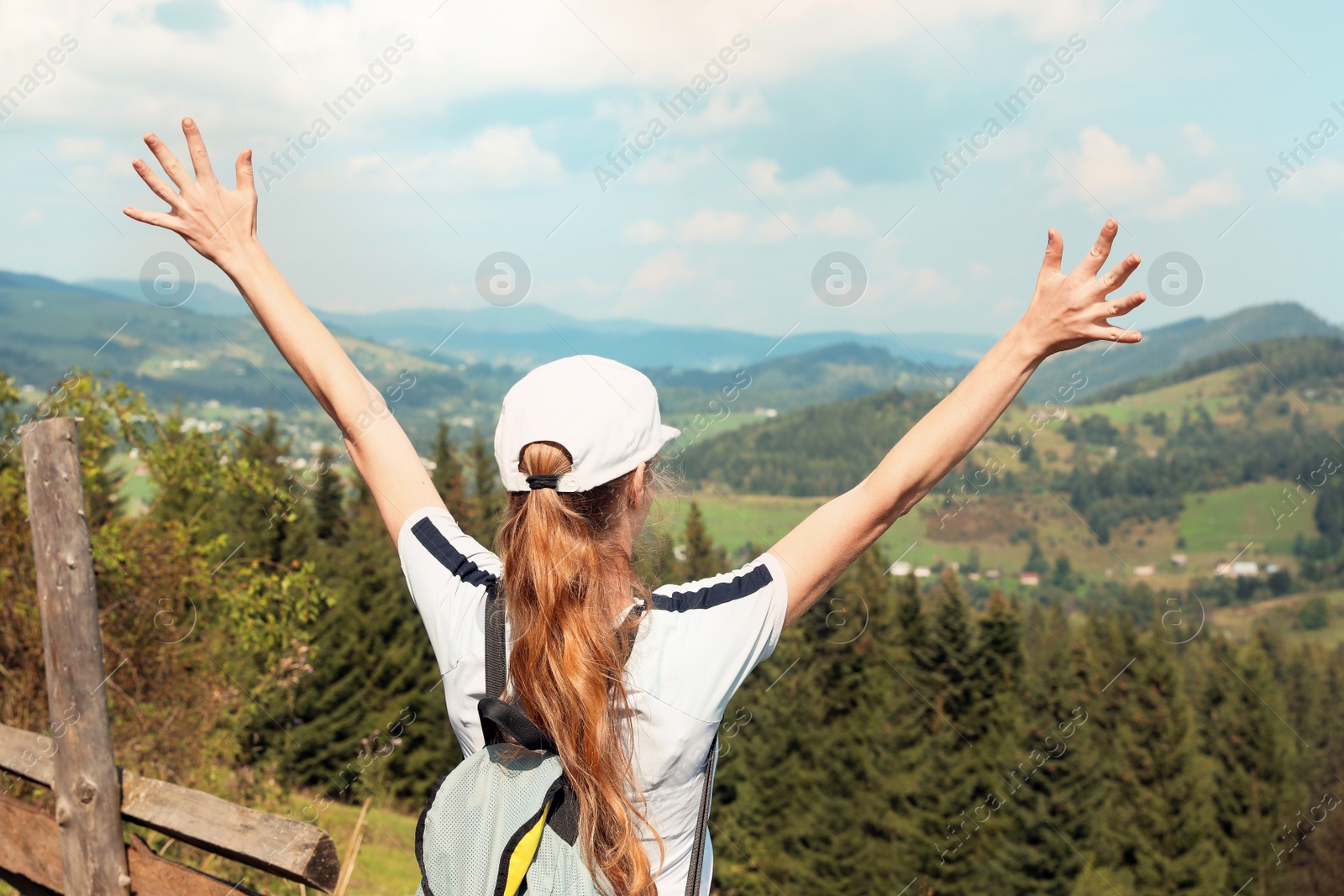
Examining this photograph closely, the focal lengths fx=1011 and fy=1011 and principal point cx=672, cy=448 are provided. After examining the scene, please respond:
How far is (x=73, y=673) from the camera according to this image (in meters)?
3.40

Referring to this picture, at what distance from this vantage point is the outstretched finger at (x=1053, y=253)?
1.66m

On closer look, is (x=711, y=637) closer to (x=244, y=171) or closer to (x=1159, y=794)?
(x=244, y=171)

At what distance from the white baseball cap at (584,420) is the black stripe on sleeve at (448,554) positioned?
0.62ft

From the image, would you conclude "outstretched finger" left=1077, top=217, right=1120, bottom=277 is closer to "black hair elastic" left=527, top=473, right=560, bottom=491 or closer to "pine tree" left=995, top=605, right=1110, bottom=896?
"black hair elastic" left=527, top=473, right=560, bottom=491

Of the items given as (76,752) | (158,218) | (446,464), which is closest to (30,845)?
(76,752)

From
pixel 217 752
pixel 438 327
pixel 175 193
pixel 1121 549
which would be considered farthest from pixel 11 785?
pixel 438 327

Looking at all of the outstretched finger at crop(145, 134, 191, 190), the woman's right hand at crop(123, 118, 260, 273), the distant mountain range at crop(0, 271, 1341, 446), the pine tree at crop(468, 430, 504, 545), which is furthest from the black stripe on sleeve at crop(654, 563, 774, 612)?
the distant mountain range at crop(0, 271, 1341, 446)

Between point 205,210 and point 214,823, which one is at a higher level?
point 205,210

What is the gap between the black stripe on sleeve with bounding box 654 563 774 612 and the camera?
1.55m

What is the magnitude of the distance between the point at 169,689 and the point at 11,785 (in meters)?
3.32

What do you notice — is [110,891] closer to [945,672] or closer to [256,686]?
[256,686]

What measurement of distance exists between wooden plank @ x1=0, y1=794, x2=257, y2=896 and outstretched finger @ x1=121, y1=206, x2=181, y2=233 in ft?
5.88

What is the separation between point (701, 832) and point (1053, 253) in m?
1.11

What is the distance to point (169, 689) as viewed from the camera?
885 cm
